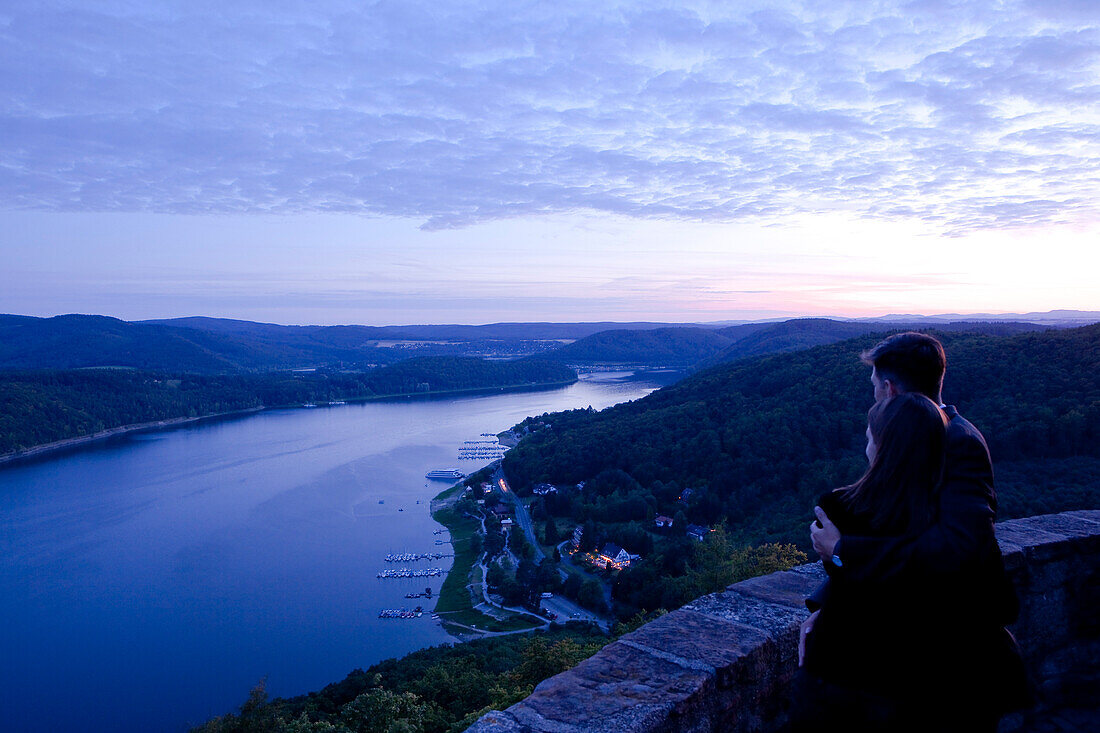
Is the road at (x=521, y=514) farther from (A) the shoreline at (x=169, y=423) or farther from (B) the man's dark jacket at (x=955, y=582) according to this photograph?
(A) the shoreline at (x=169, y=423)

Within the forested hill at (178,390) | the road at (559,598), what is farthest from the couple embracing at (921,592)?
the forested hill at (178,390)

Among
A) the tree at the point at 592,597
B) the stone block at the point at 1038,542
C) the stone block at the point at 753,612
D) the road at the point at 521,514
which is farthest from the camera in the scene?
the road at the point at 521,514

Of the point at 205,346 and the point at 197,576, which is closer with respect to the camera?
the point at 197,576

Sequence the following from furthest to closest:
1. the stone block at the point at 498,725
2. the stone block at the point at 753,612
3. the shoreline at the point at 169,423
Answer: the shoreline at the point at 169,423 < the stone block at the point at 753,612 < the stone block at the point at 498,725

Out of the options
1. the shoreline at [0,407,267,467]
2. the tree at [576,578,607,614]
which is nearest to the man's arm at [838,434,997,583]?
the tree at [576,578,607,614]

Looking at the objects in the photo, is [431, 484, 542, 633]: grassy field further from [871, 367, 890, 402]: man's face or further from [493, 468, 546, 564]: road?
[871, 367, 890, 402]: man's face

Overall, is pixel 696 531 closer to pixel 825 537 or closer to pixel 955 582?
pixel 825 537

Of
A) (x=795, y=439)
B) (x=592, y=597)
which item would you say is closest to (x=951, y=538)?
(x=592, y=597)
